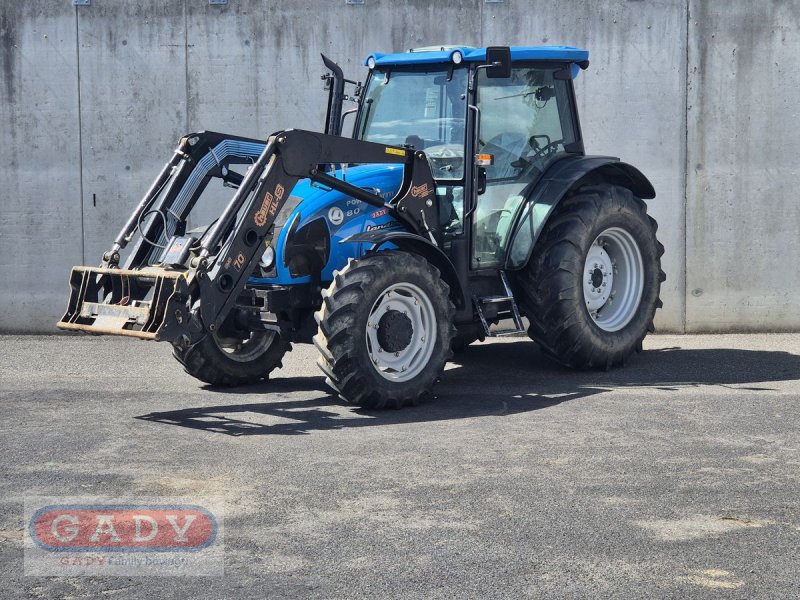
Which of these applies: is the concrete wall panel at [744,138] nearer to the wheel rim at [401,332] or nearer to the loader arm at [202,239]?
the loader arm at [202,239]

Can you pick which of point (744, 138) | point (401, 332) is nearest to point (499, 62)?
point (401, 332)

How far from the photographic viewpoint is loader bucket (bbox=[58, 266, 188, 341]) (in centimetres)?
698

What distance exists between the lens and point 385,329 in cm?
757

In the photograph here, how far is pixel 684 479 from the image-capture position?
570 cm

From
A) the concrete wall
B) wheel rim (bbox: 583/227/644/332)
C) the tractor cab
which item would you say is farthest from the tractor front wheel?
the concrete wall

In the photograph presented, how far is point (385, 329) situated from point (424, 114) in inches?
76.3

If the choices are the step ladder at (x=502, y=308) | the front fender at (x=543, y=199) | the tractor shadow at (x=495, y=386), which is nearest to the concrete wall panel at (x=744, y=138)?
the tractor shadow at (x=495, y=386)

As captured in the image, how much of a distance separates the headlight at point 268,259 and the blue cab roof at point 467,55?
6.07ft

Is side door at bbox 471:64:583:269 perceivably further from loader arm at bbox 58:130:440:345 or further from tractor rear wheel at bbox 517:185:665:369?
loader arm at bbox 58:130:440:345

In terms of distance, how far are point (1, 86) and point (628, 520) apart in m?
8.93

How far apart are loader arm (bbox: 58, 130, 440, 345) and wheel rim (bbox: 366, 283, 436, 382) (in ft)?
2.35

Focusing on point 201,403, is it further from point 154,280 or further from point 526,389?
point 526,389

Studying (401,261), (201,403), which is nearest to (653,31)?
(401,261)

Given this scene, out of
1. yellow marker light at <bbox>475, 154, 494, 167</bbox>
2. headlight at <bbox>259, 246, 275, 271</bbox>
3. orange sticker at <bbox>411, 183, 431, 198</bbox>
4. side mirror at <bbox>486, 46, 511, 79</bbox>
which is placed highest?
side mirror at <bbox>486, 46, 511, 79</bbox>
